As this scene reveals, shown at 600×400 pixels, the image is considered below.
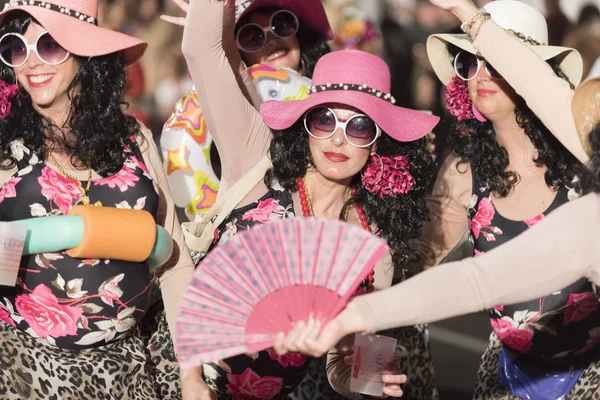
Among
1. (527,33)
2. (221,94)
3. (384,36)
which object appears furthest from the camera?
(384,36)

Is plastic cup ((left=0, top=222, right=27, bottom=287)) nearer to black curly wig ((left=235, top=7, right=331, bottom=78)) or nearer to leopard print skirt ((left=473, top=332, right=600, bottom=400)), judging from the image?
leopard print skirt ((left=473, top=332, right=600, bottom=400))

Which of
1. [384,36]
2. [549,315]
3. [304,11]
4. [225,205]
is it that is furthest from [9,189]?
[384,36]

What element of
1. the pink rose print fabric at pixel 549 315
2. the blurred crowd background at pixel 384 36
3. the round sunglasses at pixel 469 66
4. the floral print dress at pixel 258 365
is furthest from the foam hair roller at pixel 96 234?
the blurred crowd background at pixel 384 36

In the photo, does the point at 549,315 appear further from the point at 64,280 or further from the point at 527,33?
the point at 64,280

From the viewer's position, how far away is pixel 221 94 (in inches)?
143

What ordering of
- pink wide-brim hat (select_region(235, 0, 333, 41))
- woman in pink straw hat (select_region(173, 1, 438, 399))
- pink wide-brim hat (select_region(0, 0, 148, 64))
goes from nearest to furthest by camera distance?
pink wide-brim hat (select_region(0, 0, 148, 64)) < woman in pink straw hat (select_region(173, 1, 438, 399)) < pink wide-brim hat (select_region(235, 0, 333, 41))

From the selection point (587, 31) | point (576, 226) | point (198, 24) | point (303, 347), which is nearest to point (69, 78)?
point (198, 24)

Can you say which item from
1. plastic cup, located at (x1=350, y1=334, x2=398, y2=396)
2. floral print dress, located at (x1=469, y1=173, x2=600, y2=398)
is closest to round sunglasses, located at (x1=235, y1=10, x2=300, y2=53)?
floral print dress, located at (x1=469, y1=173, x2=600, y2=398)

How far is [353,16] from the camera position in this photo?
24.2 ft

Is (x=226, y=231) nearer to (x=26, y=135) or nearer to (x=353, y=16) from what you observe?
(x=26, y=135)

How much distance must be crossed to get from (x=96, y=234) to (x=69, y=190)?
270mm

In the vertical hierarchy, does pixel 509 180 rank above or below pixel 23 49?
below

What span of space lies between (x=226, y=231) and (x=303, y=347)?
1.05 meters

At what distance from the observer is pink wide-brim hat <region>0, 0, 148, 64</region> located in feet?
11.2
